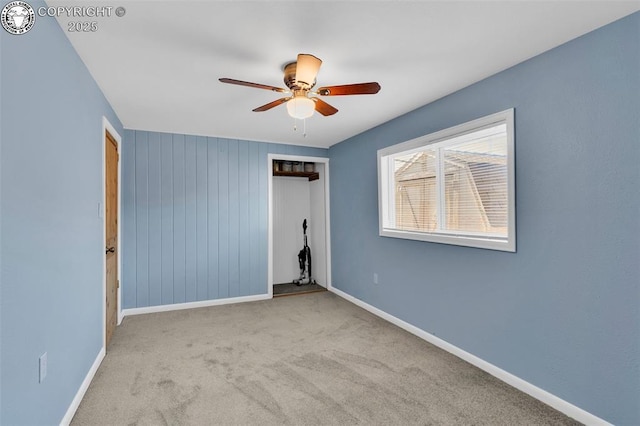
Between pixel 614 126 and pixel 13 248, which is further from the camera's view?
pixel 614 126

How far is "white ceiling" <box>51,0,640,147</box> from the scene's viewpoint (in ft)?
5.68

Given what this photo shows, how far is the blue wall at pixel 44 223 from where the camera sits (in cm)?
132

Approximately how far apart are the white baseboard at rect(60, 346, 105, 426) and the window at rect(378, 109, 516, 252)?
3.11 m

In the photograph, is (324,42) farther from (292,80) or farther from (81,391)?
(81,391)

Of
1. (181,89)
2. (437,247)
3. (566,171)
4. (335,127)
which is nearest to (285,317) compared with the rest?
(437,247)

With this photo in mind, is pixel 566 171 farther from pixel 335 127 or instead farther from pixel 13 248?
pixel 13 248

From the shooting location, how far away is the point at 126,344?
10.4 ft

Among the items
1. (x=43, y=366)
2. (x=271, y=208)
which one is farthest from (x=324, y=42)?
(x=271, y=208)

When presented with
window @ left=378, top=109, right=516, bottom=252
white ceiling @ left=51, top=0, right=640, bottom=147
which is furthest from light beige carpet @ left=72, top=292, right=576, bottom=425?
white ceiling @ left=51, top=0, right=640, bottom=147

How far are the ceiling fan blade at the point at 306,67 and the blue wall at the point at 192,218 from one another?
2.84 metres

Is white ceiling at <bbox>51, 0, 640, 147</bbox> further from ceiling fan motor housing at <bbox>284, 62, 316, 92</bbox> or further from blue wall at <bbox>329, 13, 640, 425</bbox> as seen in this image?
blue wall at <bbox>329, 13, 640, 425</bbox>

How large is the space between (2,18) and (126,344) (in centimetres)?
289

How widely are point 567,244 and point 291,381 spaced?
219cm

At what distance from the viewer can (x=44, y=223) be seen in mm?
1649
